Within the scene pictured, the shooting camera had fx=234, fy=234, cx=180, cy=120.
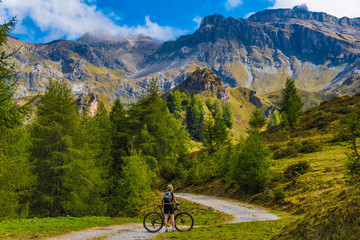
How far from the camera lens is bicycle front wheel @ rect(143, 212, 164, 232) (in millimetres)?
13498

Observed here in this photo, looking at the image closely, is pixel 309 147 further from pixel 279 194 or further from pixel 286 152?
pixel 279 194

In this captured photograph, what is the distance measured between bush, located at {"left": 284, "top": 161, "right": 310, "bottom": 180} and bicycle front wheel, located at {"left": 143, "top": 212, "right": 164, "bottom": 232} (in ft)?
65.1

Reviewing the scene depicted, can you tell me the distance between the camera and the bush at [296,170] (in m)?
28.2

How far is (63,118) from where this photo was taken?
938 inches

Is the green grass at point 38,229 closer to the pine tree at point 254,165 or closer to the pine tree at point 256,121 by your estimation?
the pine tree at point 254,165

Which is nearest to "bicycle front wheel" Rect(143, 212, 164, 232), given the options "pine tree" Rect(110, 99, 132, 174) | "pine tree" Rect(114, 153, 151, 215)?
"pine tree" Rect(114, 153, 151, 215)

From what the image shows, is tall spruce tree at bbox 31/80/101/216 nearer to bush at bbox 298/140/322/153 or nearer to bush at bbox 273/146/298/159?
bush at bbox 273/146/298/159

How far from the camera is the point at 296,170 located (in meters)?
29.2

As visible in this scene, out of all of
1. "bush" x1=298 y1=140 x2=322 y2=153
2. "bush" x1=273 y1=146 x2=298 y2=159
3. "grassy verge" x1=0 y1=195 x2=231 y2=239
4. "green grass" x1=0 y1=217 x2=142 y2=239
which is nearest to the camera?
"green grass" x1=0 y1=217 x2=142 y2=239

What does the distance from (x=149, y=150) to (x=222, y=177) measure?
19651mm

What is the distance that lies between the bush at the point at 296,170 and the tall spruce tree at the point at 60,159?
22.2m

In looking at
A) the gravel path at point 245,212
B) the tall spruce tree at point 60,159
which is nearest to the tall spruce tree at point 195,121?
the gravel path at point 245,212

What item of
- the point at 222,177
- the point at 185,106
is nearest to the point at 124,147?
the point at 222,177

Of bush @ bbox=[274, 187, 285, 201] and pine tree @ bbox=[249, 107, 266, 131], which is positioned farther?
pine tree @ bbox=[249, 107, 266, 131]
